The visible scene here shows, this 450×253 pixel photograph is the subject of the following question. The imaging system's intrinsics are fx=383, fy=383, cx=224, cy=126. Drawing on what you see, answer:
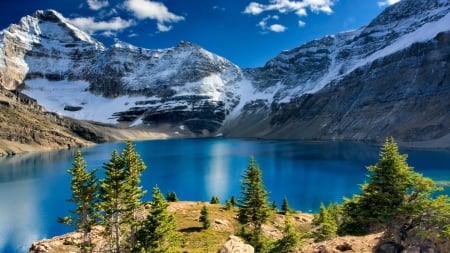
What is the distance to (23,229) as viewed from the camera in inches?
2532

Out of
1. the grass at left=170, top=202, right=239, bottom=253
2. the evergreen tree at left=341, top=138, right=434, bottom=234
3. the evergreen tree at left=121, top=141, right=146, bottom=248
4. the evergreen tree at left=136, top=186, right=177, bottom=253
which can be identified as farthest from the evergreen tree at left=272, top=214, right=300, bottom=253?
the grass at left=170, top=202, right=239, bottom=253

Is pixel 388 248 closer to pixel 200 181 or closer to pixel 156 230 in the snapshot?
pixel 156 230

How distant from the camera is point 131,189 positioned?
31.6 m

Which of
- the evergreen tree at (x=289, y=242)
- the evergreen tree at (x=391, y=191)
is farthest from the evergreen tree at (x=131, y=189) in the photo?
the evergreen tree at (x=391, y=191)

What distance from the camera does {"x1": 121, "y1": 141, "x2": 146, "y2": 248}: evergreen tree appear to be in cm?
3102

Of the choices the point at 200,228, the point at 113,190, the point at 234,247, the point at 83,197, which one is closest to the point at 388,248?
the point at 234,247

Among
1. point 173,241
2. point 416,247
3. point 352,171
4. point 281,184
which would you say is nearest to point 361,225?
point 416,247

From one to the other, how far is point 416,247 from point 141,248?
1936cm

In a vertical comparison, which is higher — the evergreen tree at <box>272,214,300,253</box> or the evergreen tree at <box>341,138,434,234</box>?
the evergreen tree at <box>341,138,434,234</box>

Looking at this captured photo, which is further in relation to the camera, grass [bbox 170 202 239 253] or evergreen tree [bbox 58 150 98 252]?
grass [bbox 170 202 239 253]

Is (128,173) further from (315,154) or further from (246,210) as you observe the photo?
(315,154)

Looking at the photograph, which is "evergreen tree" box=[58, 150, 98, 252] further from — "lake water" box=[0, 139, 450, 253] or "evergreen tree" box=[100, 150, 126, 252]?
"lake water" box=[0, 139, 450, 253]

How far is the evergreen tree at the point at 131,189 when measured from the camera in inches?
1221

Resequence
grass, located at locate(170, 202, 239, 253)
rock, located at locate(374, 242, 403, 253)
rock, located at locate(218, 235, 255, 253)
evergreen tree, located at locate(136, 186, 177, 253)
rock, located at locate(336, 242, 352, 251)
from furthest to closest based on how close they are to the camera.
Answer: grass, located at locate(170, 202, 239, 253) < evergreen tree, located at locate(136, 186, 177, 253) < rock, located at locate(218, 235, 255, 253) < rock, located at locate(336, 242, 352, 251) < rock, located at locate(374, 242, 403, 253)
